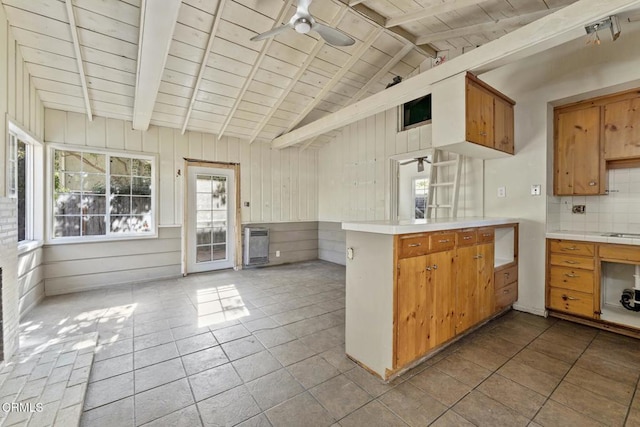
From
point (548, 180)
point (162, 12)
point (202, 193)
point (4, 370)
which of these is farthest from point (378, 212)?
point (4, 370)

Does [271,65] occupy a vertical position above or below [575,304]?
above

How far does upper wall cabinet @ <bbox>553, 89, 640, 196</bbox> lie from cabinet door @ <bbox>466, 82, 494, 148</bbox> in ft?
3.02

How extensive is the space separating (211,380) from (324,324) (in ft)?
4.08

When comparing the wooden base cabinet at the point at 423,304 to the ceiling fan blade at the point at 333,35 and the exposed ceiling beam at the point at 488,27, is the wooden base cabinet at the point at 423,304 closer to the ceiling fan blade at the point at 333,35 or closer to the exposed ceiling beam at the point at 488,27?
the ceiling fan blade at the point at 333,35

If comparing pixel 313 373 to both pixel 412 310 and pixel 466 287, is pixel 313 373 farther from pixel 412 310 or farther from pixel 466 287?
pixel 466 287

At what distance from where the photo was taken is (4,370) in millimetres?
2045

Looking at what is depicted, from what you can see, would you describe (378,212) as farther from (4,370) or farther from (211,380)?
(4,370)

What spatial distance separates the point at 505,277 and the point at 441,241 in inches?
55.5

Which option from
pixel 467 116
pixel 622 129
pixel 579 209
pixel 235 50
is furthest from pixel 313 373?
pixel 622 129

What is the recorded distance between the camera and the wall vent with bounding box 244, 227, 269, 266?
218 inches

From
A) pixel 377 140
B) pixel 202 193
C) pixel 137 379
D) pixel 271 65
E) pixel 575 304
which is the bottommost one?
pixel 137 379

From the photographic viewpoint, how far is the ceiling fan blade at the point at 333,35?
2494mm

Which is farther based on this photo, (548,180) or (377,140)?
(377,140)

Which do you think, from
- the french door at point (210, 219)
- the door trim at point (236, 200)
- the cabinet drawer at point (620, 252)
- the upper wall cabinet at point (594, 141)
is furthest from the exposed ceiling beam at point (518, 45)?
the french door at point (210, 219)
